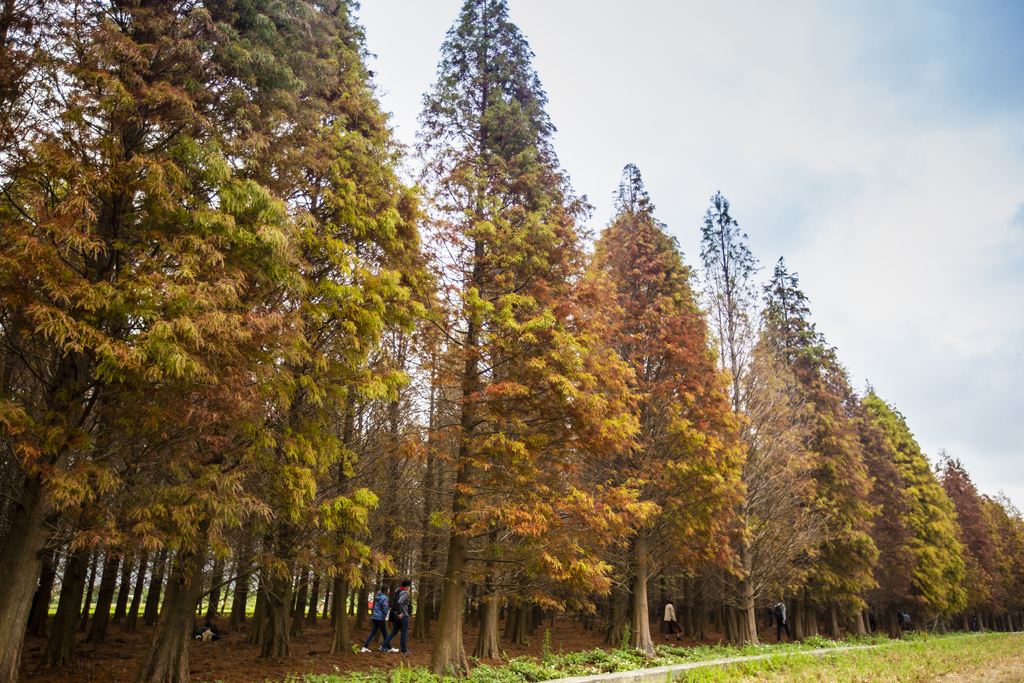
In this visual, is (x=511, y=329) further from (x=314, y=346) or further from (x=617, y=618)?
(x=617, y=618)

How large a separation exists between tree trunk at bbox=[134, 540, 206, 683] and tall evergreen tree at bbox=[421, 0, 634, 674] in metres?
3.78

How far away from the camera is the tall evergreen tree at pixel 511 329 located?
396 inches

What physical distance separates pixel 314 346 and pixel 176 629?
4.37 m

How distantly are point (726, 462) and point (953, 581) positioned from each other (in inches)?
1094

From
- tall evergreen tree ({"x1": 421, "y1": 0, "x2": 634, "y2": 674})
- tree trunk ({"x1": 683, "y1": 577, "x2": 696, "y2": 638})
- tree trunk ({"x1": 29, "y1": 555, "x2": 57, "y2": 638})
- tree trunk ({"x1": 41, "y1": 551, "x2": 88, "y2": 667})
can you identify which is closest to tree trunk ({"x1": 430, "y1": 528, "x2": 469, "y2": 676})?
tall evergreen tree ({"x1": 421, "y1": 0, "x2": 634, "y2": 674})

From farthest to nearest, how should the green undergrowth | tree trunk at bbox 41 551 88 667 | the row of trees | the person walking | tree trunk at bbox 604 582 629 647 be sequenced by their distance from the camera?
the person walking
tree trunk at bbox 604 582 629 647
tree trunk at bbox 41 551 88 667
the green undergrowth
the row of trees

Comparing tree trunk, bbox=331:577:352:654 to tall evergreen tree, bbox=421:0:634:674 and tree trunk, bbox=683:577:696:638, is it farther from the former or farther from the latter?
tree trunk, bbox=683:577:696:638

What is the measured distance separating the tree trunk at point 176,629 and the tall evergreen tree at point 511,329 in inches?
149

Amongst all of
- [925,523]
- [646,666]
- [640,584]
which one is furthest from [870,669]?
[925,523]

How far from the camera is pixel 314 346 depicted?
8.85 meters

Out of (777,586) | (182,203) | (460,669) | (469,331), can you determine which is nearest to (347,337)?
(182,203)

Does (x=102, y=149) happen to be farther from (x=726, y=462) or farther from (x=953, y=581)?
(x=953, y=581)

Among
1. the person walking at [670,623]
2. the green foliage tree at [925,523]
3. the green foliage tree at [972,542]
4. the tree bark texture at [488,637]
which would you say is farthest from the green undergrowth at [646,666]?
the green foliage tree at [972,542]

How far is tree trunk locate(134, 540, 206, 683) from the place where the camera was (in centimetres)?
805
